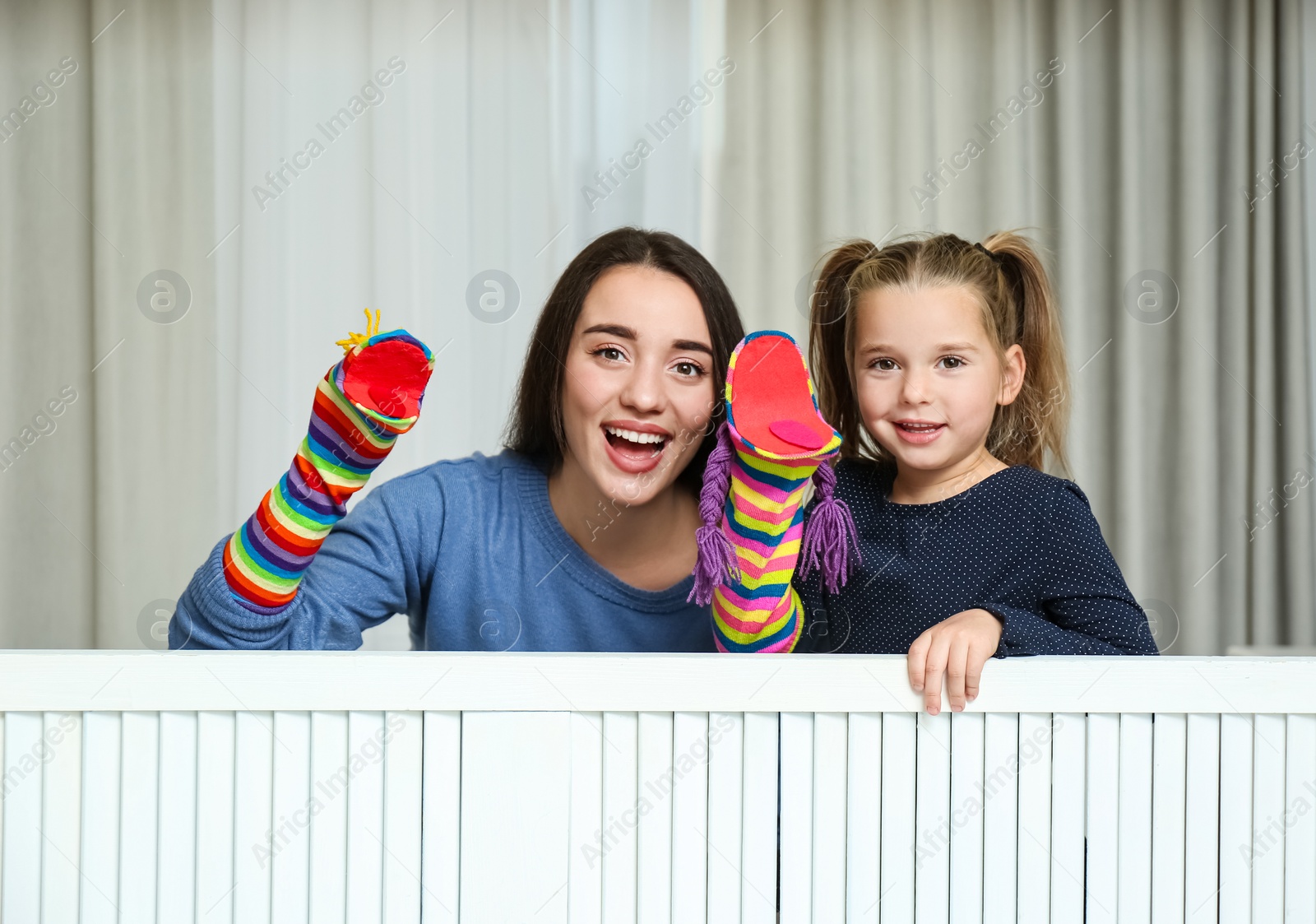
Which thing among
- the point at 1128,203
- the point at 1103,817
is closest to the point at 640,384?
the point at 1103,817

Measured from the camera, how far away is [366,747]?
1.99 feet

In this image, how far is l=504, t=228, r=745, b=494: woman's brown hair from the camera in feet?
3.37

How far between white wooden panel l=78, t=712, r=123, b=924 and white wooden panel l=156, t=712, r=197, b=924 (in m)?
0.03

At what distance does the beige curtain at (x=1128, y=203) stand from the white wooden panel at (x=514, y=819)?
1.90 m

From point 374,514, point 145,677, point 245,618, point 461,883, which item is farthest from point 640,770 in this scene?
point 374,514

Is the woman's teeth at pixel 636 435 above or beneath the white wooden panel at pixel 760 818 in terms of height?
above

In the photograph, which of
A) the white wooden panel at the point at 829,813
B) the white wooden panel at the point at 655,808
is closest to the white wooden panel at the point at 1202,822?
the white wooden panel at the point at 829,813

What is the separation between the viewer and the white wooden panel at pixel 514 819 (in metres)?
0.61

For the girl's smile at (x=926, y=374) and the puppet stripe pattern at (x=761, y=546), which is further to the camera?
the girl's smile at (x=926, y=374)

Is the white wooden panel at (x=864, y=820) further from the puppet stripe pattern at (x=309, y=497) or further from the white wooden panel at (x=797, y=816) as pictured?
the puppet stripe pattern at (x=309, y=497)

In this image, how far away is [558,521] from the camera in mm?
1118

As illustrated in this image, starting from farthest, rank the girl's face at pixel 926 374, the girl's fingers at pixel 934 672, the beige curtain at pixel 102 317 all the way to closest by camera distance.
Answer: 1. the beige curtain at pixel 102 317
2. the girl's face at pixel 926 374
3. the girl's fingers at pixel 934 672

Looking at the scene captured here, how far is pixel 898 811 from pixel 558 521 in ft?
1.94

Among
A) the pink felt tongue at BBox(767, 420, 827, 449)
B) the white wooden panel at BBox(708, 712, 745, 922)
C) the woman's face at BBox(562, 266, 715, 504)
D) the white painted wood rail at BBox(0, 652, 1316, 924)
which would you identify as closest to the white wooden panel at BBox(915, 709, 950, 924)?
the white painted wood rail at BBox(0, 652, 1316, 924)
